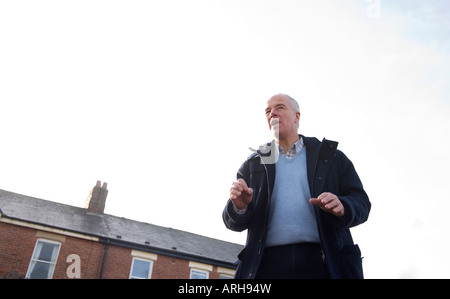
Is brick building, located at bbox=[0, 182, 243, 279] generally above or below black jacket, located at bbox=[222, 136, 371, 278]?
above

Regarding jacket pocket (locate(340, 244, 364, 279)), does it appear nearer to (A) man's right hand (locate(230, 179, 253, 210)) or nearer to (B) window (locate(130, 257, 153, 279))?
(A) man's right hand (locate(230, 179, 253, 210))

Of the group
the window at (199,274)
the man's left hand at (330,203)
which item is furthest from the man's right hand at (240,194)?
the window at (199,274)

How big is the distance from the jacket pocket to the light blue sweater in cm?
19

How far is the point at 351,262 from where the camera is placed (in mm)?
2002

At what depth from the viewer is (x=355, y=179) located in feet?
7.84

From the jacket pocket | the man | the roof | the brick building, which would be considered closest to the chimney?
the brick building

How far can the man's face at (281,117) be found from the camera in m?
A: 2.74

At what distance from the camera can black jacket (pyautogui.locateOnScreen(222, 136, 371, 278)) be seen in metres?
2.02

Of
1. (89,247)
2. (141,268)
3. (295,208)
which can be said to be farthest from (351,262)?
(141,268)

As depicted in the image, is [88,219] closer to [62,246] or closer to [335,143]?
[62,246]

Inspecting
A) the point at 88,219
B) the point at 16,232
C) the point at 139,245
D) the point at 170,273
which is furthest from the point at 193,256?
the point at 16,232

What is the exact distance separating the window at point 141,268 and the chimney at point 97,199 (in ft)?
15.0

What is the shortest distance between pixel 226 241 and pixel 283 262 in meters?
22.4

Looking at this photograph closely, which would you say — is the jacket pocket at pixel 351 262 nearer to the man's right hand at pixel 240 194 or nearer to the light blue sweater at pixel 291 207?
the light blue sweater at pixel 291 207
